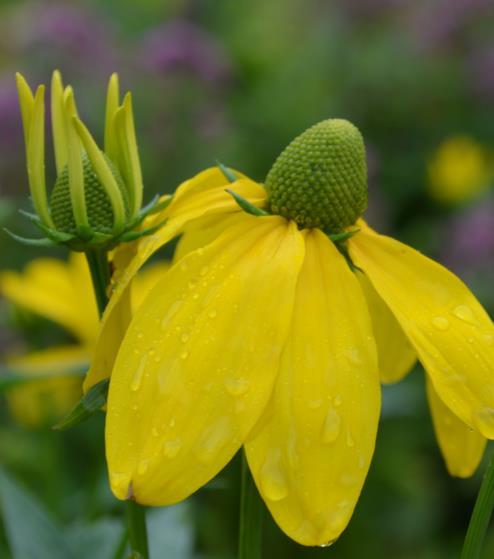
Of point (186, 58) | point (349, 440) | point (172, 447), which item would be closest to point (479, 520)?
point (349, 440)

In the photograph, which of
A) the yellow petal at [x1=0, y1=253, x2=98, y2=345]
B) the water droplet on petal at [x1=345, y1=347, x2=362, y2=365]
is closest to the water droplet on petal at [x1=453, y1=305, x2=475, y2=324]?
the water droplet on petal at [x1=345, y1=347, x2=362, y2=365]

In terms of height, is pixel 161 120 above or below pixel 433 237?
above

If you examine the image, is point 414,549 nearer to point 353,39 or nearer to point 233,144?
point 233,144

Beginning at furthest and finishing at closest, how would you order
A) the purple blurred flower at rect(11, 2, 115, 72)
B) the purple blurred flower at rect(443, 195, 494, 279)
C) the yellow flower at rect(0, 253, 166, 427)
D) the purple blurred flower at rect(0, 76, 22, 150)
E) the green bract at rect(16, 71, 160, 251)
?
the purple blurred flower at rect(11, 2, 115, 72), the purple blurred flower at rect(0, 76, 22, 150), the purple blurred flower at rect(443, 195, 494, 279), the yellow flower at rect(0, 253, 166, 427), the green bract at rect(16, 71, 160, 251)

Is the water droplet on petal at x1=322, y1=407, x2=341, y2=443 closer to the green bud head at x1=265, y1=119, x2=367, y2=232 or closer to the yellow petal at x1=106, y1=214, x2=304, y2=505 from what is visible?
the yellow petal at x1=106, y1=214, x2=304, y2=505

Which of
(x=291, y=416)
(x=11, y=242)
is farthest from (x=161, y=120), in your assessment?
(x=291, y=416)

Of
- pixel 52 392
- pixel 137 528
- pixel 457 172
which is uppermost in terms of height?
pixel 137 528

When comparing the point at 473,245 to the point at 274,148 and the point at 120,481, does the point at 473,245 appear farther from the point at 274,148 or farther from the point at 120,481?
the point at 120,481
